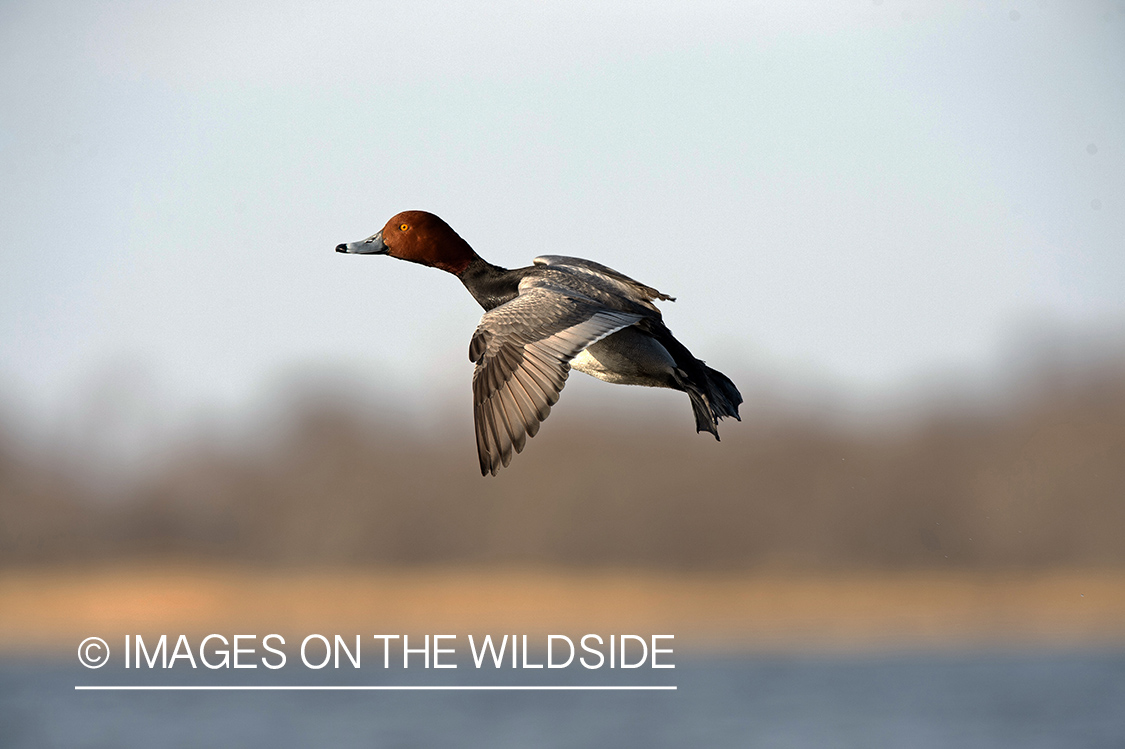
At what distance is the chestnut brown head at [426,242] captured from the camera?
331 inches

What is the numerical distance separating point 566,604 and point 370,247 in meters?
30.6

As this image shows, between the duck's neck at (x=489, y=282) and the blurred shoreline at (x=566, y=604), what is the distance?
98.5ft

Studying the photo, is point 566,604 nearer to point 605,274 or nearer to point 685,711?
point 685,711

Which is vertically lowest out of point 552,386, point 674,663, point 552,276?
point 552,386

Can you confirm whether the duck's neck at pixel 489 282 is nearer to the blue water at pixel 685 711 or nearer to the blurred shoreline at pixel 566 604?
Answer: the blue water at pixel 685 711

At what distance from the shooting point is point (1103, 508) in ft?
125

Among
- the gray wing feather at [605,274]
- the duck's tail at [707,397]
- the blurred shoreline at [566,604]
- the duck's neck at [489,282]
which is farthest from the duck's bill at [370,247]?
the blurred shoreline at [566,604]

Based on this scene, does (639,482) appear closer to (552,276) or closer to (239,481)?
(239,481)

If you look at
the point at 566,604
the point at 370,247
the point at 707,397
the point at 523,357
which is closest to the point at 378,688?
the point at 566,604

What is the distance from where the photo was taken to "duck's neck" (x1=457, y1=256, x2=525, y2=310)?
8.22m

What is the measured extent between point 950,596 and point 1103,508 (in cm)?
515

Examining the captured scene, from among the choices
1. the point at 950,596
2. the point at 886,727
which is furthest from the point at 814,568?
the point at 886,727

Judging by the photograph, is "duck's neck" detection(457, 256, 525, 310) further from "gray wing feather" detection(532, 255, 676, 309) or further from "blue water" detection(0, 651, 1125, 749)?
"blue water" detection(0, 651, 1125, 749)

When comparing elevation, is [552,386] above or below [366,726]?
below
